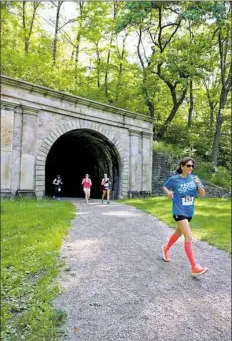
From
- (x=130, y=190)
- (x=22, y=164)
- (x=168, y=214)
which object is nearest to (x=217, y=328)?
(x=168, y=214)

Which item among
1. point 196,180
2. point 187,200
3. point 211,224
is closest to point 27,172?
point 211,224

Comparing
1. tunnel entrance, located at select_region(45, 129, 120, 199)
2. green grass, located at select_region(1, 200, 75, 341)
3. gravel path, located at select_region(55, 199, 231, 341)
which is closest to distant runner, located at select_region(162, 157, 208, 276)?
gravel path, located at select_region(55, 199, 231, 341)

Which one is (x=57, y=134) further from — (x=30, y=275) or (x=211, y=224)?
(x=30, y=275)

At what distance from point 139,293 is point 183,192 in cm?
174

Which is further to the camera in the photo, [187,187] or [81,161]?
[81,161]

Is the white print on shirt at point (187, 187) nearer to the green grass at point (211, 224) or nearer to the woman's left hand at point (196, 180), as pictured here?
the woman's left hand at point (196, 180)

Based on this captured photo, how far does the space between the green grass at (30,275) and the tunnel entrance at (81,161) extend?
10.3 meters

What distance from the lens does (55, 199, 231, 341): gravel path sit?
3805mm

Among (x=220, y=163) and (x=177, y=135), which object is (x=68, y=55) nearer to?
(x=177, y=135)

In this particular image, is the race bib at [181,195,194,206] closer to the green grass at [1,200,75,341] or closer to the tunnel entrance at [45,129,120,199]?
the green grass at [1,200,75,341]

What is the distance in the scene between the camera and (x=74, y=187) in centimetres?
2555

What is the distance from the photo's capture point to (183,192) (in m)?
3.45

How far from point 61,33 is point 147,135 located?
806cm

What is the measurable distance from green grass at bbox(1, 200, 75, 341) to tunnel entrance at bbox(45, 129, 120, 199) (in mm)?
10347
